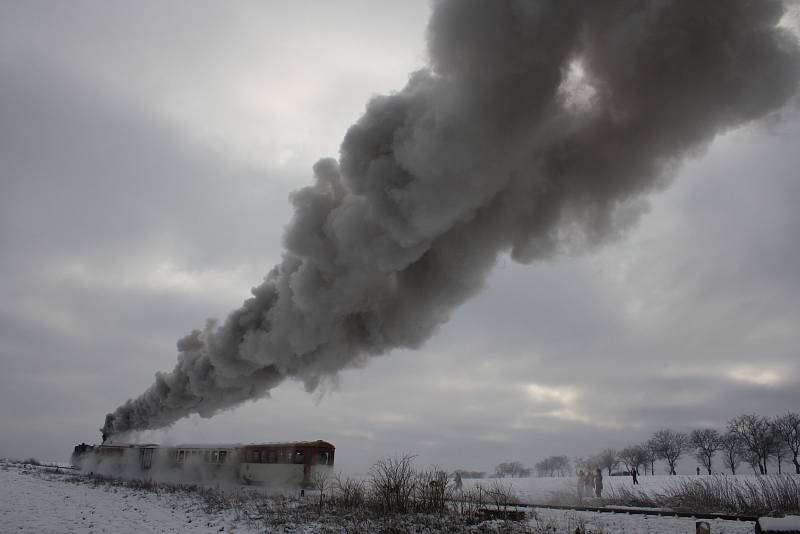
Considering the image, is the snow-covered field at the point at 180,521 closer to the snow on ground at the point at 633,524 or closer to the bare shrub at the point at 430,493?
the snow on ground at the point at 633,524

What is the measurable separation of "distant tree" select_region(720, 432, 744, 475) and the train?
6496 centimetres

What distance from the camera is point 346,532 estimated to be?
1294 centimetres

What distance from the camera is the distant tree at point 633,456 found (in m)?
83.8


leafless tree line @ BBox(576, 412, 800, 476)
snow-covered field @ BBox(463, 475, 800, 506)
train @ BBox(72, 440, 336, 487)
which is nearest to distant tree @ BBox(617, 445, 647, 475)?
leafless tree line @ BBox(576, 412, 800, 476)

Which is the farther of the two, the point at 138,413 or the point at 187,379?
the point at 138,413

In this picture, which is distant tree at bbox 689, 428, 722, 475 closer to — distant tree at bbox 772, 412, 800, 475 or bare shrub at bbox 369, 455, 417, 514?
distant tree at bbox 772, 412, 800, 475

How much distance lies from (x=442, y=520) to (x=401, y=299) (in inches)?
482

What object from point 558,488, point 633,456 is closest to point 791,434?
point 633,456

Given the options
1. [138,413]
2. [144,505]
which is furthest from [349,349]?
[138,413]

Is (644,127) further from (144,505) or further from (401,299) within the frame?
(144,505)

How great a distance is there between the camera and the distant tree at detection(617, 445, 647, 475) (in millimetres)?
83800

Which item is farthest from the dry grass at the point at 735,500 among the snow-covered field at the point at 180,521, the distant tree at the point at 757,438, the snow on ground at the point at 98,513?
the distant tree at the point at 757,438

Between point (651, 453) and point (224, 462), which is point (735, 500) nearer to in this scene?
point (224, 462)

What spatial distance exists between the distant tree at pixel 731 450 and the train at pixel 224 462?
65.0 m
